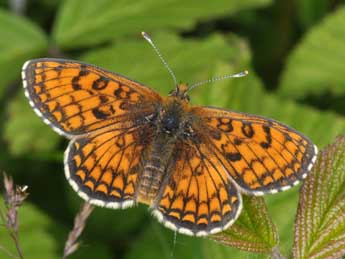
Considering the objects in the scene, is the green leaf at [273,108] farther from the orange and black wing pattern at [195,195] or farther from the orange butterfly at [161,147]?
the orange and black wing pattern at [195,195]

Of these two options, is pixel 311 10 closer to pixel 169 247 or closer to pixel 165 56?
pixel 165 56

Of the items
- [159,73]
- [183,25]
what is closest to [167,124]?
[159,73]

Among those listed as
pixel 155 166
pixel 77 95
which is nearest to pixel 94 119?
pixel 77 95

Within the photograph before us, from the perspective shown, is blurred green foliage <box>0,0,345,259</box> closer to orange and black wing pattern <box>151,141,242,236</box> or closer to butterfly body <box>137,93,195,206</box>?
butterfly body <box>137,93,195,206</box>

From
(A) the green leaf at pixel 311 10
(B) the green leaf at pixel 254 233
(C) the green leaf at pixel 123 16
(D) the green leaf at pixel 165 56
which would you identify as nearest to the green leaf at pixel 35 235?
(D) the green leaf at pixel 165 56

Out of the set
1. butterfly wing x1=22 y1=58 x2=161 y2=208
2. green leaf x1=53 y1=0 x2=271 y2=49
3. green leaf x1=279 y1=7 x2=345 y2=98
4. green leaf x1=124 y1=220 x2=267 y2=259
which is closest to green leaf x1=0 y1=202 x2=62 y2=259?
green leaf x1=124 y1=220 x2=267 y2=259

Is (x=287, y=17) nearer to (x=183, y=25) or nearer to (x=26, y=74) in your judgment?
(x=183, y=25)
